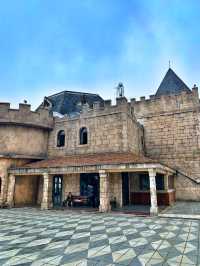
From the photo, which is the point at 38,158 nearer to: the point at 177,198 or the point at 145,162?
the point at 145,162

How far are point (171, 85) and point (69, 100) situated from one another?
11.8 m

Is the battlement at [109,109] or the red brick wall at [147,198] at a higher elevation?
the battlement at [109,109]

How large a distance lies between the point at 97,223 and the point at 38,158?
10.1 metres

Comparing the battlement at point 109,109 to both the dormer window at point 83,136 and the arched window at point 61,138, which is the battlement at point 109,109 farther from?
the arched window at point 61,138

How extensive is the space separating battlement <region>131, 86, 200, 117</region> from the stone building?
9 cm

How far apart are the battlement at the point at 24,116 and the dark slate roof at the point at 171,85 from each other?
12421mm

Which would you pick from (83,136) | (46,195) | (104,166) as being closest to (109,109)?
(83,136)

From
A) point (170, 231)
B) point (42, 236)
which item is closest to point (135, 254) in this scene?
point (170, 231)

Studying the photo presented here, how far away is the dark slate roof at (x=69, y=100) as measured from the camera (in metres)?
21.5

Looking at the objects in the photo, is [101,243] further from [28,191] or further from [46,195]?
[28,191]

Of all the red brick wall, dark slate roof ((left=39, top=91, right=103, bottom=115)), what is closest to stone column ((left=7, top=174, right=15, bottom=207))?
dark slate roof ((left=39, top=91, right=103, bottom=115))

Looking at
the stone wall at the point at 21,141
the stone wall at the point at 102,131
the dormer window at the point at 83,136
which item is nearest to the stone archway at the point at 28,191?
the stone wall at the point at 21,141

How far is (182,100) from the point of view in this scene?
19109 millimetres

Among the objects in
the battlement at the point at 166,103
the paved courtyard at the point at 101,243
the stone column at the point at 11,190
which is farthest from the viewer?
the battlement at the point at 166,103
